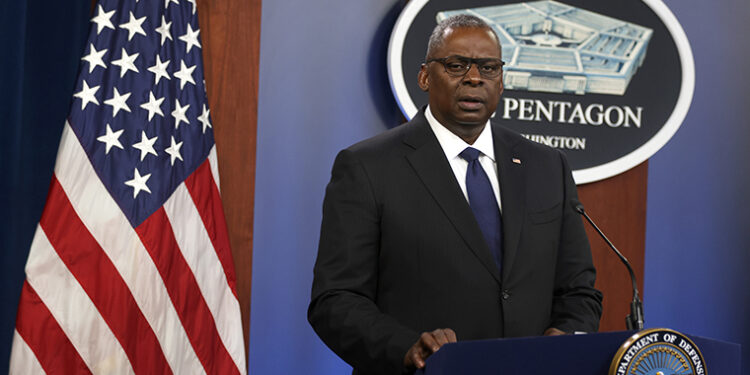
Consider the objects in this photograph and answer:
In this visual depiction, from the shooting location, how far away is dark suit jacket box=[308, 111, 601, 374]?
1735mm

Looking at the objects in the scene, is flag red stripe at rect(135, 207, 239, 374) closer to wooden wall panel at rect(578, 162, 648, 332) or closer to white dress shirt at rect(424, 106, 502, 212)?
white dress shirt at rect(424, 106, 502, 212)

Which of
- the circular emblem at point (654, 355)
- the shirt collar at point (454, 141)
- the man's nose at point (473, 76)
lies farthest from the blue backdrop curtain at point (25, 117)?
the circular emblem at point (654, 355)

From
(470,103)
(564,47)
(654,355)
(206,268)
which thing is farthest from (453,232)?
(564,47)

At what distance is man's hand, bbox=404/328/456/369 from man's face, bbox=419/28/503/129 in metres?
0.62

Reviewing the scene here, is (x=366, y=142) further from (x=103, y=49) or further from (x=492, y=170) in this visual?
(x=103, y=49)

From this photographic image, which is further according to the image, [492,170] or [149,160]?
[149,160]

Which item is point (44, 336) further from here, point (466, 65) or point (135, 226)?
point (466, 65)

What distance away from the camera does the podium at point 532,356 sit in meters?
1.31

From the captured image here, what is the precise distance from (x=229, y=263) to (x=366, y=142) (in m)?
1.07

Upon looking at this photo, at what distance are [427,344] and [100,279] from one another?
146 centimetres

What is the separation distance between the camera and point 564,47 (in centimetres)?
328

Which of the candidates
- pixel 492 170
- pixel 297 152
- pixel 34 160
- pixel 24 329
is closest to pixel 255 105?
pixel 297 152

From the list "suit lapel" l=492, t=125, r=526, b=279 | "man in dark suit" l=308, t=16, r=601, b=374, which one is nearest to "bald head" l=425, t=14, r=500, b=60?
"man in dark suit" l=308, t=16, r=601, b=374

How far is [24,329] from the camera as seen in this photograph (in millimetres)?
2385
